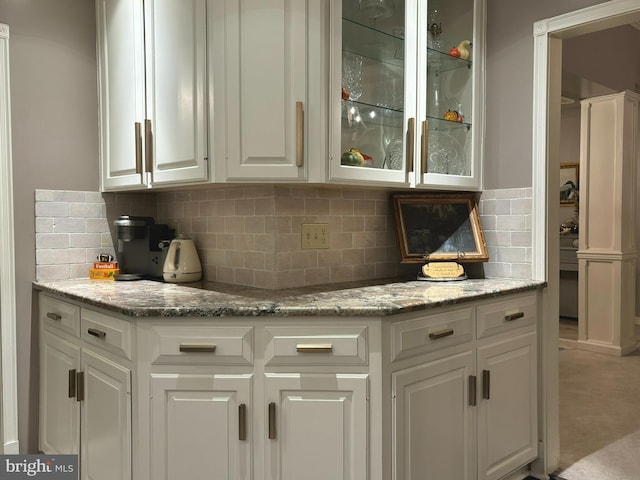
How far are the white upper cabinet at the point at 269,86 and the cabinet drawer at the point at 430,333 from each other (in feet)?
2.25

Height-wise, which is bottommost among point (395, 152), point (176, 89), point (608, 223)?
point (608, 223)

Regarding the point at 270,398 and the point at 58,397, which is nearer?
the point at 270,398

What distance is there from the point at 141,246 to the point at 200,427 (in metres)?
1.22

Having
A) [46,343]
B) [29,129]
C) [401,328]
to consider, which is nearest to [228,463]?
[401,328]

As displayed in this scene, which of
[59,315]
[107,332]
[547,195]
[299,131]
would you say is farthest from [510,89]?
[59,315]

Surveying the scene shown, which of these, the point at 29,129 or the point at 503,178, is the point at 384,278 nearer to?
the point at 503,178

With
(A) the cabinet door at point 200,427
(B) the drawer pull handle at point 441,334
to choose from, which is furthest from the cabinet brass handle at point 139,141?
(B) the drawer pull handle at point 441,334

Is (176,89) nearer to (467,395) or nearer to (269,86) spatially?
(269,86)

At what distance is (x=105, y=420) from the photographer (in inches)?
80.0

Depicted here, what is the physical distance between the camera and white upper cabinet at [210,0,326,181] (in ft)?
6.57

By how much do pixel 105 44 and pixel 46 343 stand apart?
1474mm

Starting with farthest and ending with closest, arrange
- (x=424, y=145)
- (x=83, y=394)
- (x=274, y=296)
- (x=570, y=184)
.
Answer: (x=570, y=184) < (x=424, y=145) < (x=83, y=394) < (x=274, y=296)

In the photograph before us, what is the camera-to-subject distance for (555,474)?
2.53 m

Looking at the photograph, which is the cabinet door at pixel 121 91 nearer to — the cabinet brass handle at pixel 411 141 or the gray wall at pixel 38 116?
the gray wall at pixel 38 116
